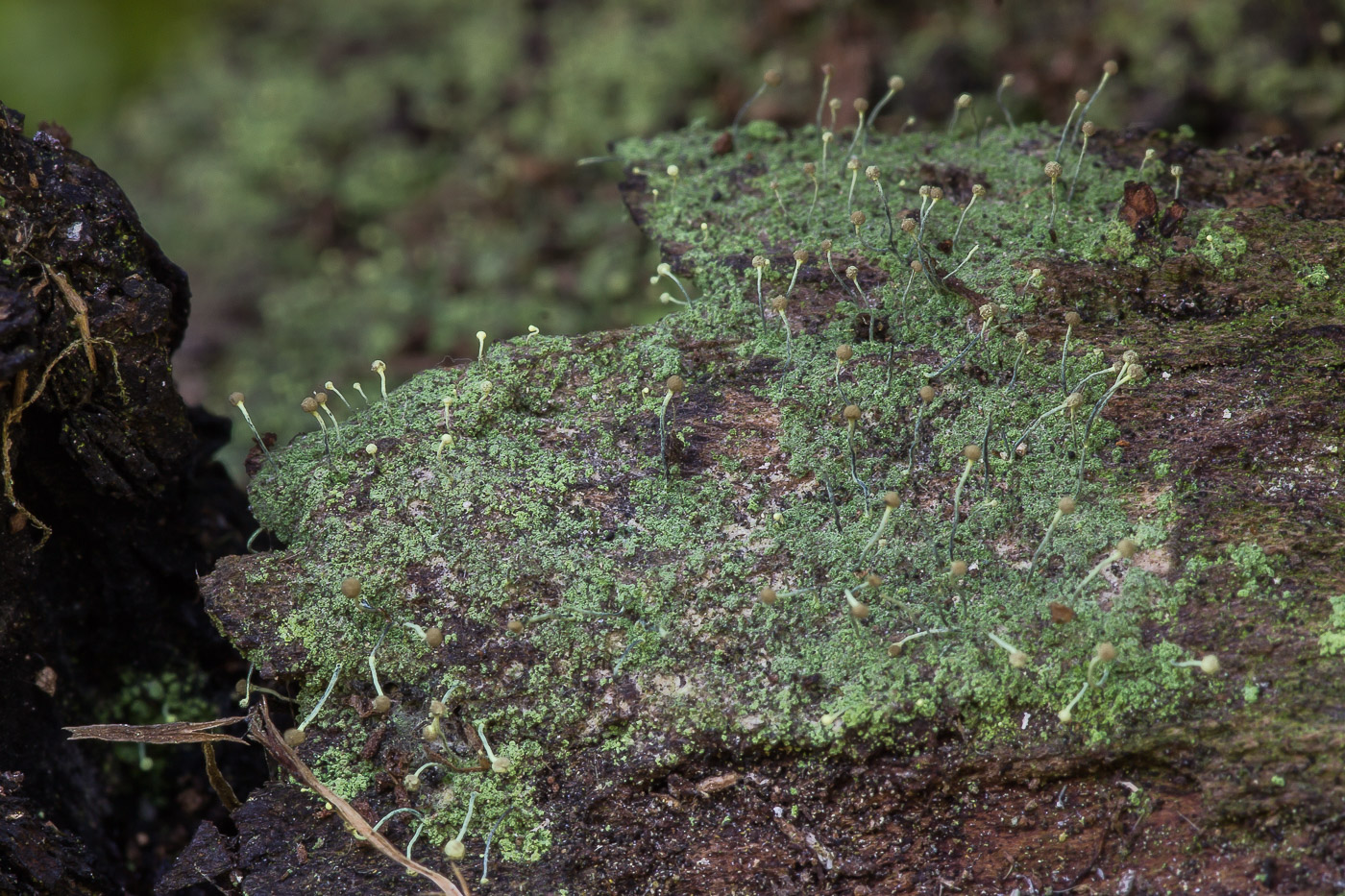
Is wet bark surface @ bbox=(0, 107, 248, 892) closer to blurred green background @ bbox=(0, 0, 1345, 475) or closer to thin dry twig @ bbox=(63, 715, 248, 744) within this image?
thin dry twig @ bbox=(63, 715, 248, 744)

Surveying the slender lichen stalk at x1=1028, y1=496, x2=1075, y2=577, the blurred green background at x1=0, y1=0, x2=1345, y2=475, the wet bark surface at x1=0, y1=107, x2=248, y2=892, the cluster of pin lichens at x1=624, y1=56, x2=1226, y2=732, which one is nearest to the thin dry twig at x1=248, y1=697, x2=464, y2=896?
the wet bark surface at x1=0, y1=107, x2=248, y2=892

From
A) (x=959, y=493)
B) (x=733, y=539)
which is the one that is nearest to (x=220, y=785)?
(x=733, y=539)

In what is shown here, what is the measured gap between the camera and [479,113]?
5.04 m

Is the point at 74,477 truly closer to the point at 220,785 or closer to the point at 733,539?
the point at 220,785

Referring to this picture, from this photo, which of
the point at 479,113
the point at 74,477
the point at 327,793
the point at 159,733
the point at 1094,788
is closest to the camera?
the point at 1094,788

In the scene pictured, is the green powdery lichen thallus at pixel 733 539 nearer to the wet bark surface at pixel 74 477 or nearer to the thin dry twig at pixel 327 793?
the thin dry twig at pixel 327 793

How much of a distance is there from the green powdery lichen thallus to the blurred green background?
5.66ft

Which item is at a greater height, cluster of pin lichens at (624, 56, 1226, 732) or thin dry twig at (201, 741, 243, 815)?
cluster of pin lichens at (624, 56, 1226, 732)

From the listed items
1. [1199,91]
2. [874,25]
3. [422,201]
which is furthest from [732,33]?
[1199,91]

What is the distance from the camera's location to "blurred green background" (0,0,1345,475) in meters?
4.34

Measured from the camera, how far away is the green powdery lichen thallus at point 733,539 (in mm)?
1999

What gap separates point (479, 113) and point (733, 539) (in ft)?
12.0

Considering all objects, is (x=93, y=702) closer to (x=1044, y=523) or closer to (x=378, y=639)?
(x=378, y=639)

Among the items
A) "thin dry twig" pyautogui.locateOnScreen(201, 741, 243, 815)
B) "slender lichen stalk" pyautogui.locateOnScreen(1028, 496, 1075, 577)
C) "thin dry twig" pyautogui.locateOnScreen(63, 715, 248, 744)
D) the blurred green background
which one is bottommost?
"thin dry twig" pyautogui.locateOnScreen(201, 741, 243, 815)
